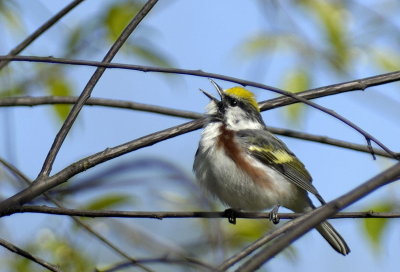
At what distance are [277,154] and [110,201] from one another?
1901 mm

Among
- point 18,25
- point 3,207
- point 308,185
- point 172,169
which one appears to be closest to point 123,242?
point 18,25

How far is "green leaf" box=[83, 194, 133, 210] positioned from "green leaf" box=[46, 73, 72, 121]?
691mm

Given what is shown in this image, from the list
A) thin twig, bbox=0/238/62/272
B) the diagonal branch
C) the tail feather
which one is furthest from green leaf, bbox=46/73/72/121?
the tail feather

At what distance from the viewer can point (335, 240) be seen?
4.44 metres

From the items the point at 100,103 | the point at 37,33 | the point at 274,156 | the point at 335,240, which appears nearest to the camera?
the point at 37,33

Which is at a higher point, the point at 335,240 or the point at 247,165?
the point at 247,165

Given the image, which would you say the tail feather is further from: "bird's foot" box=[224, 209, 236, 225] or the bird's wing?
"bird's foot" box=[224, 209, 236, 225]

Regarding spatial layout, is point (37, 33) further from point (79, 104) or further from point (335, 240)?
point (335, 240)

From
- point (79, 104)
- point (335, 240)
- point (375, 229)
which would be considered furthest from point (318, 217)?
point (335, 240)

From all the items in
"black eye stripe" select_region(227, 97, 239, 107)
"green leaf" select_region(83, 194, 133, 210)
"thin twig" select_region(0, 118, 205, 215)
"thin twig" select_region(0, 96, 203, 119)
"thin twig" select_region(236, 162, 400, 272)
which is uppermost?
"black eye stripe" select_region(227, 97, 239, 107)

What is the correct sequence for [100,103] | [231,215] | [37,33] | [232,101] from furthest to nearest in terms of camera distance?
[232,101]
[231,215]
[100,103]
[37,33]

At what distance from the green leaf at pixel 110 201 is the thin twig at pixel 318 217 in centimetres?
172

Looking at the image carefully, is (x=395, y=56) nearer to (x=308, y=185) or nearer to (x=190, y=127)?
(x=308, y=185)

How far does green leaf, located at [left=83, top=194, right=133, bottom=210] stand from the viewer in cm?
315
